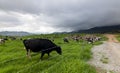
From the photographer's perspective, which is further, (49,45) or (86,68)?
(49,45)

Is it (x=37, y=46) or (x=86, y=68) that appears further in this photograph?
(x=37, y=46)

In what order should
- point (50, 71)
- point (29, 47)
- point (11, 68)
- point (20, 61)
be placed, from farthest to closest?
point (29, 47) < point (20, 61) < point (11, 68) < point (50, 71)

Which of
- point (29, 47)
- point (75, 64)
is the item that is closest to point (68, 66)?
point (75, 64)

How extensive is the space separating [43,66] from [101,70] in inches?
186

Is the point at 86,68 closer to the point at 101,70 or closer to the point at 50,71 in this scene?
the point at 101,70

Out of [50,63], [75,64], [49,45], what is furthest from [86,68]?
[49,45]

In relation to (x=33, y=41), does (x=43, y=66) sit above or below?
below

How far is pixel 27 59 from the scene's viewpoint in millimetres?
20016

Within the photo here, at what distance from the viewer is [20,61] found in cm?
1936

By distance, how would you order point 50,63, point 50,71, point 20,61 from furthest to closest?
point 20,61, point 50,63, point 50,71

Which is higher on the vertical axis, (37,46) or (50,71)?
(37,46)

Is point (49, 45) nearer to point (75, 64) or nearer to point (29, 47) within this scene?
point (29, 47)

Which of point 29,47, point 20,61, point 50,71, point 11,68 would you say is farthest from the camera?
point 29,47

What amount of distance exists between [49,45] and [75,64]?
4.57m
